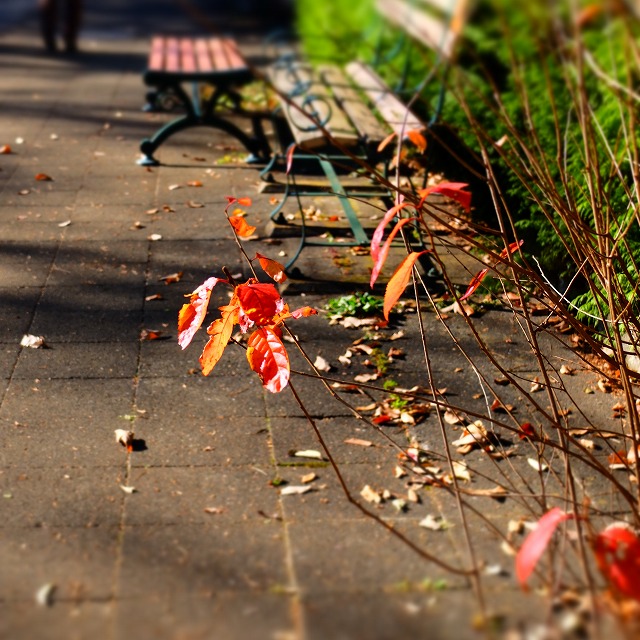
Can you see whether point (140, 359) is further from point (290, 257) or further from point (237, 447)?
point (290, 257)

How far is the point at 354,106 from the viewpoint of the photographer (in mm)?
7535

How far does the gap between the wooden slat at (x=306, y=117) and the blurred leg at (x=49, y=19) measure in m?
4.25

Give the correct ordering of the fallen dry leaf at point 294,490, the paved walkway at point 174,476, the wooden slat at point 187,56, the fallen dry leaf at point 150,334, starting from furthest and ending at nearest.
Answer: the wooden slat at point 187,56, the fallen dry leaf at point 150,334, the fallen dry leaf at point 294,490, the paved walkway at point 174,476

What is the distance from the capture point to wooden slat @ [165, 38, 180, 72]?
8149 millimetres

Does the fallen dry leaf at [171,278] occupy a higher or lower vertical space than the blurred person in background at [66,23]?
higher

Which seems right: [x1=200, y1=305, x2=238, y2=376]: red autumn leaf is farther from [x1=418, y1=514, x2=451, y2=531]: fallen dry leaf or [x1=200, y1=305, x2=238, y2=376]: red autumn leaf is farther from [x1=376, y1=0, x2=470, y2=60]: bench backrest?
[x1=376, y1=0, x2=470, y2=60]: bench backrest

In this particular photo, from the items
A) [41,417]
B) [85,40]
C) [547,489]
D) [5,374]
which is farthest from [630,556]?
[85,40]

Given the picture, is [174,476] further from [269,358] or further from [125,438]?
[269,358]

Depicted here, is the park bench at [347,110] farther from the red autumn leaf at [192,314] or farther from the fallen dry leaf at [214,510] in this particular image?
the fallen dry leaf at [214,510]

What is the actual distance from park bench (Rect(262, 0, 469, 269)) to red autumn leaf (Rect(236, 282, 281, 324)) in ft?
3.96

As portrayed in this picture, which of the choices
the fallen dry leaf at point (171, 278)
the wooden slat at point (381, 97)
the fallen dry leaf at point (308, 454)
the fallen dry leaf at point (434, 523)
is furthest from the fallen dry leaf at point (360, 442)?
the wooden slat at point (381, 97)

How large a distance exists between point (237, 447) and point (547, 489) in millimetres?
1221

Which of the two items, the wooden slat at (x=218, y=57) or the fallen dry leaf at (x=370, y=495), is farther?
the wooden slat at (x=218, y=57)

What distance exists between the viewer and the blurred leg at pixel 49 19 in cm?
1210
